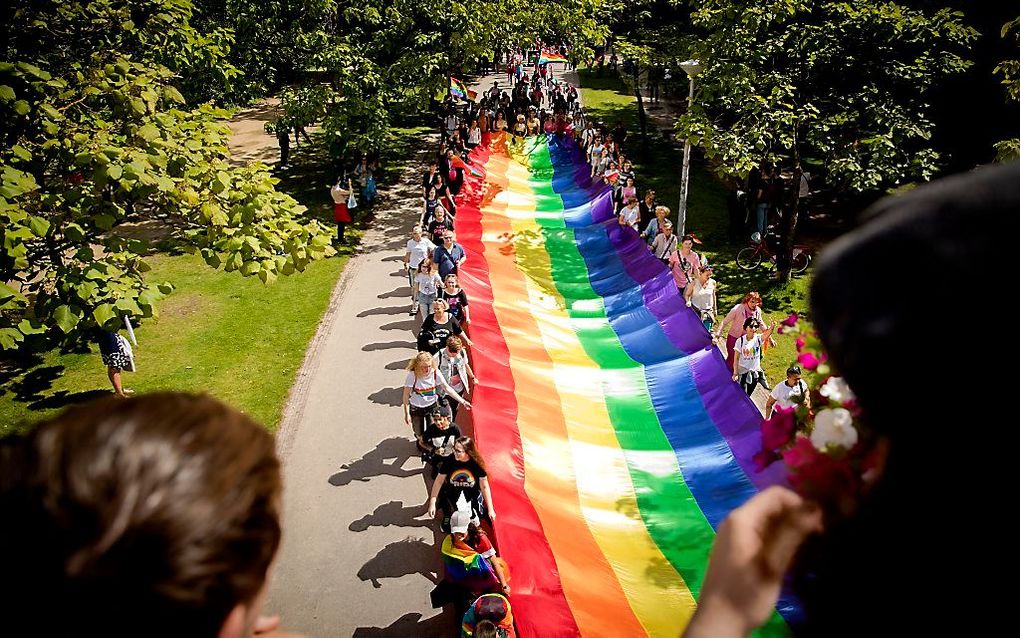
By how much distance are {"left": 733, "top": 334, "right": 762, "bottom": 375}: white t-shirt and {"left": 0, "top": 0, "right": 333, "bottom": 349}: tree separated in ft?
20.6

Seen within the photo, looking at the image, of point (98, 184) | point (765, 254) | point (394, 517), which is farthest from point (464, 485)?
point (765, 254)

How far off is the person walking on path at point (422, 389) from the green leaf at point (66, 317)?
4.09m

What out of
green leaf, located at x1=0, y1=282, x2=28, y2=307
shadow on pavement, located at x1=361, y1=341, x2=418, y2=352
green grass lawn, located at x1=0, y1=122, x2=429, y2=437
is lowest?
shadow on pavement, located at x1=361, y1=341, x2=418, y2=352

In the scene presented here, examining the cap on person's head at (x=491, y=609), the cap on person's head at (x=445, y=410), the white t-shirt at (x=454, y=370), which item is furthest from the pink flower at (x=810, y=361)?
the white t-shirt at (x=454, y=370)

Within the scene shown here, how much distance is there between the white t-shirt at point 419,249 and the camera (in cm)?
1250

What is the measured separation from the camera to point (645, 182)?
72.3 feet

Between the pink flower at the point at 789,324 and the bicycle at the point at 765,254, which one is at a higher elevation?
the pink flower at the point at 789,324

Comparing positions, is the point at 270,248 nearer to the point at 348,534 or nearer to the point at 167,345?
the point at 348,534

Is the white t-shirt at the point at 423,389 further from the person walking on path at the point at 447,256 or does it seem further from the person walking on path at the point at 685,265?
the person walking on path at the point at 685,265

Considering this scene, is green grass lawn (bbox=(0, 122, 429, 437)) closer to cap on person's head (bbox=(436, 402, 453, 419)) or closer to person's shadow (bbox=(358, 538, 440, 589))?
cap on person's head (bbox=(436, 402, 453, 419))

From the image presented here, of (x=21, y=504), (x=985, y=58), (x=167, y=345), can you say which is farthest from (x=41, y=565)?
(x=985, y=58)

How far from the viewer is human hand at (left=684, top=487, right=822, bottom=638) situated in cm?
112

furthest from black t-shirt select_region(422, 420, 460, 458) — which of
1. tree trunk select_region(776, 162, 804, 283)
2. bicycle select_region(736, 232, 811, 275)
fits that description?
bicycle select_region(736, 232, 811, 275)

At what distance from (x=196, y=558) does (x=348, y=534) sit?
7949 mm
